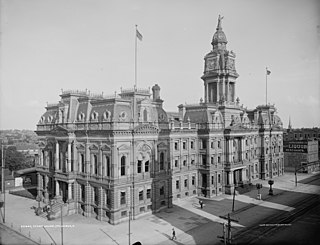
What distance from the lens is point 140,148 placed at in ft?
166

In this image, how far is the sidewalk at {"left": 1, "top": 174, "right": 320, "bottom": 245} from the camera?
4038cm

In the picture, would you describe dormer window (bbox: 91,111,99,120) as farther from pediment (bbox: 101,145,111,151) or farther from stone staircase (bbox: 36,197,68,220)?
stone staircase (bbox: 36,197,68,220)

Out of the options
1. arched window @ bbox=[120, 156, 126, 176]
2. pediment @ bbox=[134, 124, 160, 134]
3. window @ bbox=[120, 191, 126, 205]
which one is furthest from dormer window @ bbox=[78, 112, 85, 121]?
window @ bbox=[120, 191, 126, 205]

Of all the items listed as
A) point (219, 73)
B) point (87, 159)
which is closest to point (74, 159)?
point (87, 159)

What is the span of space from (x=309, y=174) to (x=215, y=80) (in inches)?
1770

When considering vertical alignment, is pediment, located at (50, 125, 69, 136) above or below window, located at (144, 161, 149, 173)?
above

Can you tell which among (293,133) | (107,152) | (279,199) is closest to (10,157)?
(107,152)

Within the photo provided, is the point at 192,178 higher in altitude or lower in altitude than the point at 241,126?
lower

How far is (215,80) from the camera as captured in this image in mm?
73938

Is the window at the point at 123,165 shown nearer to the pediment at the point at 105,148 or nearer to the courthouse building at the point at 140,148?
the courthouse building at the point at 140,148

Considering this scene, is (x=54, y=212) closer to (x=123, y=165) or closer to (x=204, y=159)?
(x=123, y=165)

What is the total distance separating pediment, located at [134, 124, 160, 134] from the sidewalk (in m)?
14.1

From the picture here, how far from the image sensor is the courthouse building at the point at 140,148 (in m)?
48.4

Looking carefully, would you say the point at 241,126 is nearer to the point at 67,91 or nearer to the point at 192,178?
the point at 192,178
